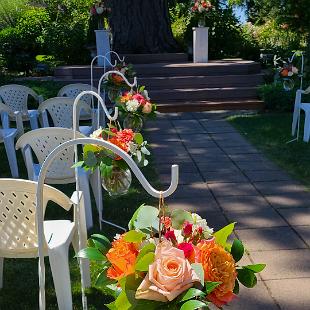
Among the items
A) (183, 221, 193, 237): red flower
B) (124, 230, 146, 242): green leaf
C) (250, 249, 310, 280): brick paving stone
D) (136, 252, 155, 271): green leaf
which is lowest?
(250, 249, 310, 280): brick paving stone

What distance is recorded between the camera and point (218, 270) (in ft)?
4.66

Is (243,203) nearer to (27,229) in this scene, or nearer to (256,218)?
(256,218)

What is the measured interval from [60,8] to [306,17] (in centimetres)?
892

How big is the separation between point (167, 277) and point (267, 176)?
422 cm

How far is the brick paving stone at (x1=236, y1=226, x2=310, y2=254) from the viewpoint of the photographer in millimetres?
3668

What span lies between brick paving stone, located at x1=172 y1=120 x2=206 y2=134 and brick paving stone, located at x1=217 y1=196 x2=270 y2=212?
120 inches

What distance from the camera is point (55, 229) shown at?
283 centimetres

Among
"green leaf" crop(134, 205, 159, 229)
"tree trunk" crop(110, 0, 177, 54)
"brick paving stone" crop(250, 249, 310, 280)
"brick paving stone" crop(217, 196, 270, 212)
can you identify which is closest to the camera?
"green leaf" crop(134, 205, 159, 229)

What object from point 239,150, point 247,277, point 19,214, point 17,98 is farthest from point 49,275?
point 17,98

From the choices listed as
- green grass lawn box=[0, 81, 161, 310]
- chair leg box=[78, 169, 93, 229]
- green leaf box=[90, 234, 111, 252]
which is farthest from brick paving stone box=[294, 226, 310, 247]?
green leaf box=[90, 234, 111, 252]

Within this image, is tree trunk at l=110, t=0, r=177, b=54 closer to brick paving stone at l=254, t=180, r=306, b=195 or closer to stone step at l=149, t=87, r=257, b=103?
stone step at l=149, t=87, r=257, b=103

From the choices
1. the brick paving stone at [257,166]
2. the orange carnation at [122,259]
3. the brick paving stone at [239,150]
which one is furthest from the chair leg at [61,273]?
the brick paving stone at [239,150]

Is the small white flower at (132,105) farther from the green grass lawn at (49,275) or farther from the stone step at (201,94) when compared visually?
the stone step at (201,94)

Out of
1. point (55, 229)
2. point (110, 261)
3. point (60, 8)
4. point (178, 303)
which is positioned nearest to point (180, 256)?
point (178, 303)
